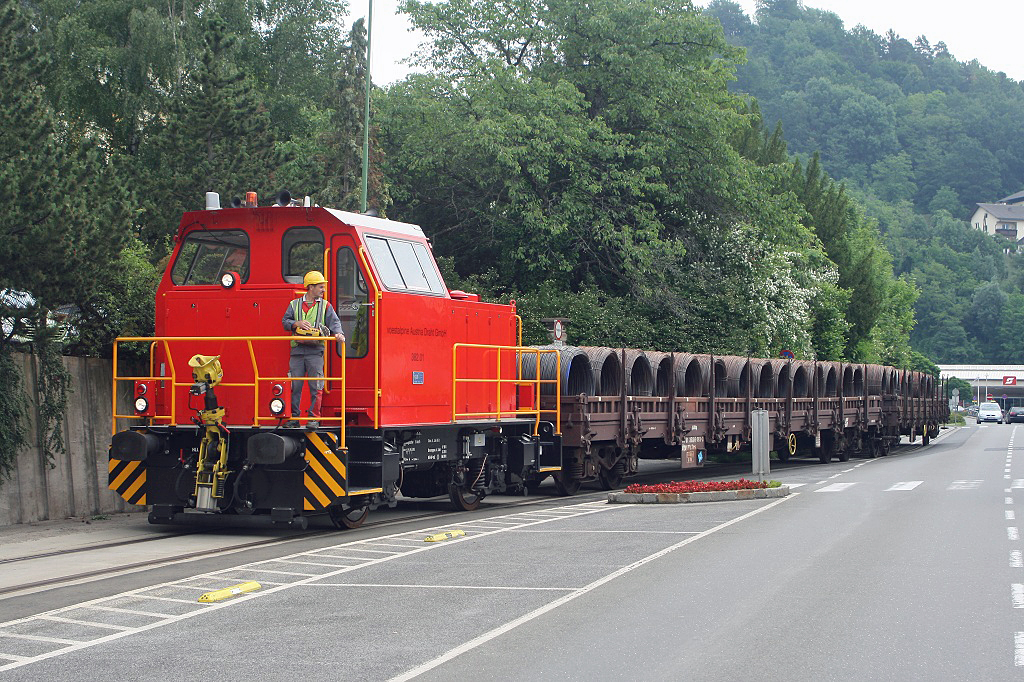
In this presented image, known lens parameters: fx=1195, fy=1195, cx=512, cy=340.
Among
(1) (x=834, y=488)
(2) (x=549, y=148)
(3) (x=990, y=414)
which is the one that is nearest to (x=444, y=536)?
(1) (x=834, y=488)

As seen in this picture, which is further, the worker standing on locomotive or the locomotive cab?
the locomotive cab

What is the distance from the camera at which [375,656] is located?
7594 millimetres

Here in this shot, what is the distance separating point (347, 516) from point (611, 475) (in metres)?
8.10

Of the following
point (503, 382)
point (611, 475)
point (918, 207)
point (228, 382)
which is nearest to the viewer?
point (228, 382)

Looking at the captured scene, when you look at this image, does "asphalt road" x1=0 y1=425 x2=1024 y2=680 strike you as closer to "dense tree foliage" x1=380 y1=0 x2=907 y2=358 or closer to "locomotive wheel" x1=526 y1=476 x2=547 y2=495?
"locomotive wheel" x1=526 y1=476 x2=547 y2=495

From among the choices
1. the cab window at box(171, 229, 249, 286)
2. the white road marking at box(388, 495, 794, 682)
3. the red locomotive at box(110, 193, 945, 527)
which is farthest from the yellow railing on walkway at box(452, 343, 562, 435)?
the white road marking at box(388, 495, 794, 682)

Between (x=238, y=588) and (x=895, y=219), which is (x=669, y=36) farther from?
(x=895, y=219)

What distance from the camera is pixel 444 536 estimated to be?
1368 centimetres

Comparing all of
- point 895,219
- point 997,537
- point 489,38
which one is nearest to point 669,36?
point 489,38

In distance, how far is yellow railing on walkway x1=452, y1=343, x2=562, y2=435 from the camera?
1595cm

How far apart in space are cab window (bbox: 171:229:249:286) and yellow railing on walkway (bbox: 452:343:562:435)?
2899 mm

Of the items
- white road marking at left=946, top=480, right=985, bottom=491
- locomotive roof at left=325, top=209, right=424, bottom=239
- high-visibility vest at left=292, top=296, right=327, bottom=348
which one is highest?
locomotive roof at left=325, top=209, right=424, bottom=239

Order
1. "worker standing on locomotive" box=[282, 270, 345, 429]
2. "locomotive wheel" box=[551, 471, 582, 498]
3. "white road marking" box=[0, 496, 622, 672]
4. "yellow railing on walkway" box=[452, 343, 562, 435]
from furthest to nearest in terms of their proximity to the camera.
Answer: "locomotive wheel" box=[551, 471, 582, 498], "yellow railing on walkway" box=[452, 343, 562, 435], "worker standing on locomotive" box=[282, 270, 345, 429], "white road marking" box=[0, 496, 622, 672]

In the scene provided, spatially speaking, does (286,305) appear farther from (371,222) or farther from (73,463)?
(73,463)
